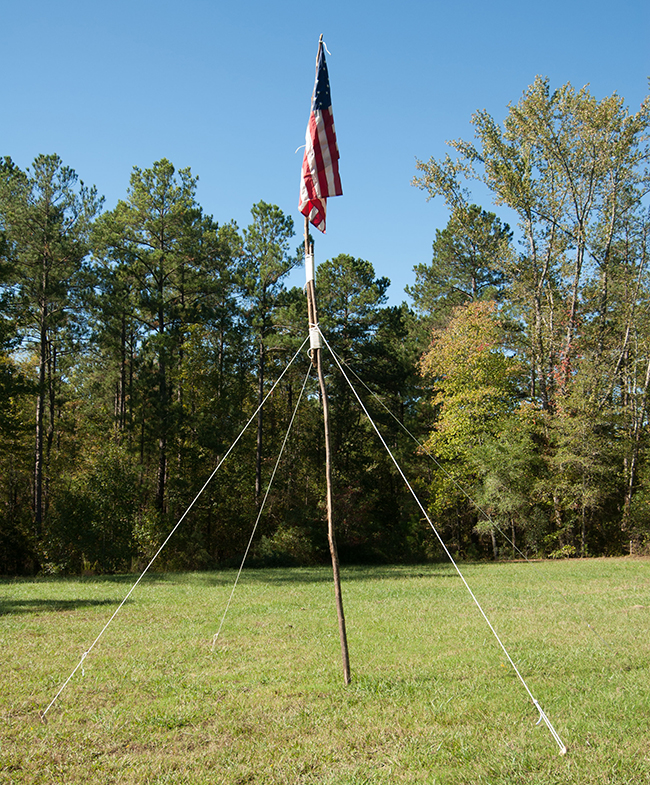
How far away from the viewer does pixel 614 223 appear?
26.2 meters

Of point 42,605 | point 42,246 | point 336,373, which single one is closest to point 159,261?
point 42,246

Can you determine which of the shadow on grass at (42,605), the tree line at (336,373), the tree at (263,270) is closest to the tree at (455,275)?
the tree line at (336,373)

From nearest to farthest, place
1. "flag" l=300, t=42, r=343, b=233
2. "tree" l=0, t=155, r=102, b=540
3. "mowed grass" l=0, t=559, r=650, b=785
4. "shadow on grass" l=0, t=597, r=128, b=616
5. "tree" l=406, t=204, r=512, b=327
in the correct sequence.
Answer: "mowed grass" l=0, t=559, r=650, b=785 → "flag" l=300, t=42, r=343, b=233 → "shadow on grass" l=0, t=597, r=128, b=616 → "tree" l=0, t=155, r=102, b=540 → "tree" l=406, t=204, r=512, b=327

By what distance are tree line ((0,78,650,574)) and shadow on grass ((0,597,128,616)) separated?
967 cm

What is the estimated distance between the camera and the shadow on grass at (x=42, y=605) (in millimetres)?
10758

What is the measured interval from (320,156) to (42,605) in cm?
1013

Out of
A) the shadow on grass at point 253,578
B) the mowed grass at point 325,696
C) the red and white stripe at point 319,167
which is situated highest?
the red and white stripe at point 319,167

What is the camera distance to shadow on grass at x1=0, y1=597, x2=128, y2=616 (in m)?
10.8

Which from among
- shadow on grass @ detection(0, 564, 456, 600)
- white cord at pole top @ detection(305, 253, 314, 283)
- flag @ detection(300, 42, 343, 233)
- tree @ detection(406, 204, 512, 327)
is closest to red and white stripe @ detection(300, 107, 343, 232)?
flag @ detection(300, 42, 343, 233)

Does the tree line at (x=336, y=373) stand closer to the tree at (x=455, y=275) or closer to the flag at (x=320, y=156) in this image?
the tree at (x=455, y=275)

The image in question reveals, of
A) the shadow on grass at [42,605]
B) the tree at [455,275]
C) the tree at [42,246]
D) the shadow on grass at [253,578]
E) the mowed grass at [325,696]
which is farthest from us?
the tree at [455,275]

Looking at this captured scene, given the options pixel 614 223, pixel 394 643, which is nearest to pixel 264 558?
pixel 394 643

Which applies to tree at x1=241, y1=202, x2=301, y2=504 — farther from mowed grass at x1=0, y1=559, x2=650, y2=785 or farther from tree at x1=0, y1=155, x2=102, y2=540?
mowed grass at x1=0, y1=559, x2=650, y2=785

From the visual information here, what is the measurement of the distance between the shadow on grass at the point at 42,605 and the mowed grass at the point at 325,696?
0.62 ft
